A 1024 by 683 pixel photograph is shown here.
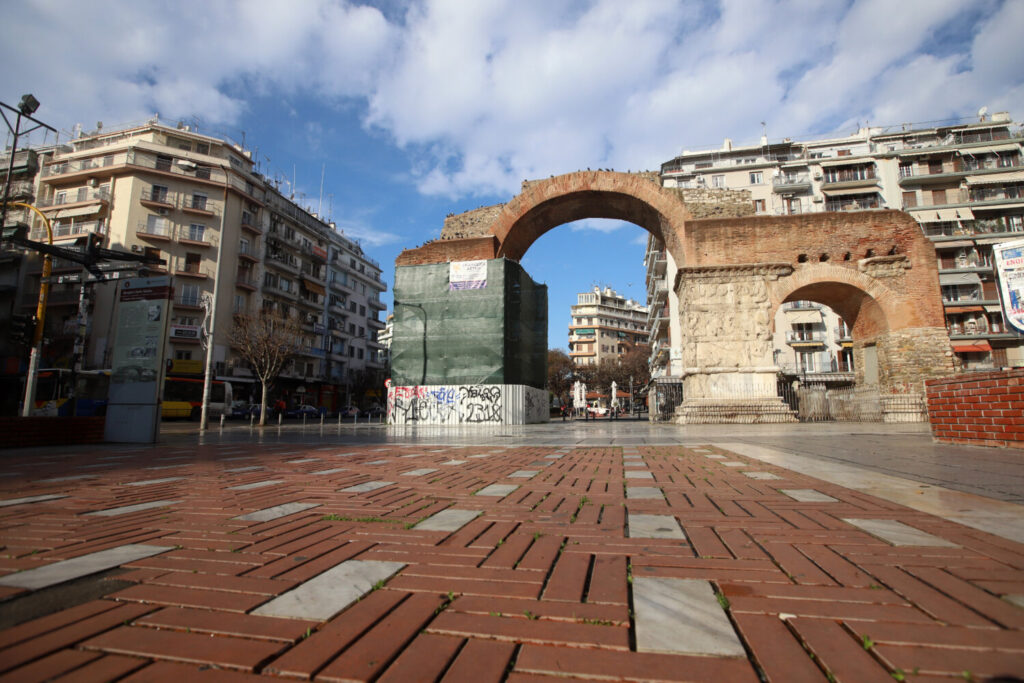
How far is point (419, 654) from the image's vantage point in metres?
1.18

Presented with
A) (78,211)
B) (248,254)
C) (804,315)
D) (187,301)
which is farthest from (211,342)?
(804,315)

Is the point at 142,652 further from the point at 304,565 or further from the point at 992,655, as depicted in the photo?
the point at 992,655

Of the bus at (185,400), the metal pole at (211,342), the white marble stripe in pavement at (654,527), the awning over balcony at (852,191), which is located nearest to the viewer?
the white marble stripe in pavement at (654,527)

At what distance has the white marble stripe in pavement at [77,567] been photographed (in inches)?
64.8

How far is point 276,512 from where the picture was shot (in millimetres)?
2816

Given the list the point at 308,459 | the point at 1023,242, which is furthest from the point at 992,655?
the point at 1023,242

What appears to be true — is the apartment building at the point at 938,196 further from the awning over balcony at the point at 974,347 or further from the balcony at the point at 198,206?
the balcony at the point at 198,206

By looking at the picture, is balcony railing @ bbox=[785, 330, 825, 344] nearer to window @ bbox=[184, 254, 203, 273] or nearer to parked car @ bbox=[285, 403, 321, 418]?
parked car @ bbox=[285, 403, 321, 418]

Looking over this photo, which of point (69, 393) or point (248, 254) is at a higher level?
point (248, 254)

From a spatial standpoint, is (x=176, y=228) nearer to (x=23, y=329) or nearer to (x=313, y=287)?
(x=313, y=287)

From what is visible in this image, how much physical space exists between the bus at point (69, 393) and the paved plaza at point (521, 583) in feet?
85.6

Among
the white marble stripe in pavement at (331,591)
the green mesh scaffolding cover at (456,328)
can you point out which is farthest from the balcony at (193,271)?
the white marble stripe in pavement at (331,591)

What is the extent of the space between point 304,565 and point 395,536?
50 cm

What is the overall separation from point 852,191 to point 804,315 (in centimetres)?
1367
